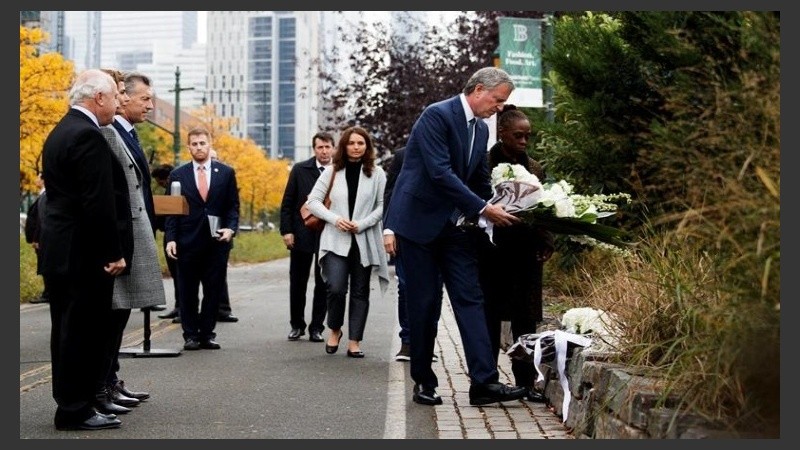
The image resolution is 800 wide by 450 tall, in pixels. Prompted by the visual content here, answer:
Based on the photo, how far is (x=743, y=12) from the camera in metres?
6.29

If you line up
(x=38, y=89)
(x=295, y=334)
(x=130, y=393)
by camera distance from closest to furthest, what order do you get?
(x=130, y=393)
(x=295, y=334)
(x=38, y=89)

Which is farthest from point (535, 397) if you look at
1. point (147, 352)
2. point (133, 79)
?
point (147, 352)

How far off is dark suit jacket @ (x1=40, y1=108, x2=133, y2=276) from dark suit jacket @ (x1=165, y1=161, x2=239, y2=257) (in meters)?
Result: 4.96

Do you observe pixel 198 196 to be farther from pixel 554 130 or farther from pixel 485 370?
pixel 485 370

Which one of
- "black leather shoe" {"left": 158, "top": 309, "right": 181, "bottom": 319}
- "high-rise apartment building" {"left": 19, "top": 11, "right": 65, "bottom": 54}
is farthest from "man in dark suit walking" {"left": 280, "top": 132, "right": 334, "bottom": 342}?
"high-rise apartment building" {"left": 19, "top": 11, "right": 65, "bottom": 54}

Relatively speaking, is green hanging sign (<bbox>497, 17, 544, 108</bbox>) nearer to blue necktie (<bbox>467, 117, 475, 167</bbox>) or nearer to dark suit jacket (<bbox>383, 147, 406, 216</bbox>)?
dark suit jacket (<bbox>383, 147, 406, 216</bbox>)

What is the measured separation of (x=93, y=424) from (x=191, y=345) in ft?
15.1

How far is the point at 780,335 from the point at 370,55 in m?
24.8

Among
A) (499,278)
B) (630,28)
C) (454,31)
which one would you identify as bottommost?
(499,278)

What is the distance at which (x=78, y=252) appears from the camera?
6957 millimetres

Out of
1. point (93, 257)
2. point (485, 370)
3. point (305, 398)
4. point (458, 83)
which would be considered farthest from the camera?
point (458, 83)

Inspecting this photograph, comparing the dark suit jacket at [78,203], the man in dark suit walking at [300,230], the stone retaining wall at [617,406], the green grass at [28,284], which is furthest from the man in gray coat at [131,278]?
the green grass at [28,284]

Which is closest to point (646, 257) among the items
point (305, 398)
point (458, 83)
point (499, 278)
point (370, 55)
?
point (499, 278)

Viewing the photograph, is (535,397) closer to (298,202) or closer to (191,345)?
(191,345)
